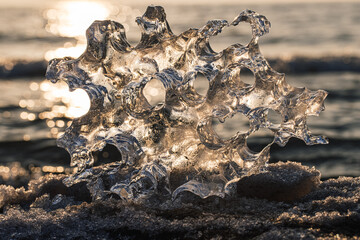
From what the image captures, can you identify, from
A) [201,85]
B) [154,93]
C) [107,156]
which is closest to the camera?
[107,156]

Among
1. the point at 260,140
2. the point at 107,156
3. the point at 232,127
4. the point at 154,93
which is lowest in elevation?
the point at 107,156

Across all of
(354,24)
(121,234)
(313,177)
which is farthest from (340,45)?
(121,234)

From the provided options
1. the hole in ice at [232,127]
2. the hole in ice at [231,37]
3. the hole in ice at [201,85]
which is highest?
the hole in ice at [231,37]

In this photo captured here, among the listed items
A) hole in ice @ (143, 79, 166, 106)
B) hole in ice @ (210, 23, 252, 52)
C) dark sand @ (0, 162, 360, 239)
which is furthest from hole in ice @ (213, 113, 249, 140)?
hole in ice @ (210, 23, 252, 52)

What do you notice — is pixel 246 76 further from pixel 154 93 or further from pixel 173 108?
pixel 173 108

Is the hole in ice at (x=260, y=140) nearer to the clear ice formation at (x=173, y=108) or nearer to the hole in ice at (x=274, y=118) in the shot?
the hole in ice at (x=274, y=118)

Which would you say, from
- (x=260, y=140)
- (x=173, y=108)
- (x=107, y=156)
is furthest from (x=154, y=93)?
(x=173, y=108)

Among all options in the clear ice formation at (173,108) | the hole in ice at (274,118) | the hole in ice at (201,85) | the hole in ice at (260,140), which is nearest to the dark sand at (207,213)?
the clear ice formation at (173,108)

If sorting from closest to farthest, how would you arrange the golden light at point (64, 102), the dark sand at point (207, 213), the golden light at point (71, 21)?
1. the dark sand at point (207, 213)
2. the golden light at point (64, 102)
3. the golden light at point (71, 21)
